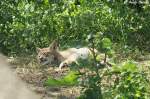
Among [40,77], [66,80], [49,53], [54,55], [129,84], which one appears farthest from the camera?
[54,55]

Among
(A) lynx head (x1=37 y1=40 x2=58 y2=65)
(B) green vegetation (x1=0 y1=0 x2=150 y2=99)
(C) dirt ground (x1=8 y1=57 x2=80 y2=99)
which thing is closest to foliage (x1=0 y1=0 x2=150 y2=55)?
(B) green vegetation (x1=0 y1=0 x2=150 y2=99)

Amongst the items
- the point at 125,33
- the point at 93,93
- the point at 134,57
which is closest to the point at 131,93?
the point at 93,93

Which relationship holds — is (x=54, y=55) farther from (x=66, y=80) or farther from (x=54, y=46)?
(x=66, y=80)

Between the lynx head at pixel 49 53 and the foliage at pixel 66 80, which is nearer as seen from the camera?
the foliage at pixel 66 80

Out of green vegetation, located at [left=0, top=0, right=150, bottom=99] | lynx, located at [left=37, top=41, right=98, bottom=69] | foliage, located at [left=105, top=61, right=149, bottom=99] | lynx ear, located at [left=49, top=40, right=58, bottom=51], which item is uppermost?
foliage, located at [left=105, top=61, right=149, bottom=99]

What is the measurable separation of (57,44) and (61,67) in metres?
1.07

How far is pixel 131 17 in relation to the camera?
8414 millimetres

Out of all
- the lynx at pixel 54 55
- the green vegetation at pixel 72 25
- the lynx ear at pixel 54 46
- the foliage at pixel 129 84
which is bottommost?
the lynx at pixel 54 55

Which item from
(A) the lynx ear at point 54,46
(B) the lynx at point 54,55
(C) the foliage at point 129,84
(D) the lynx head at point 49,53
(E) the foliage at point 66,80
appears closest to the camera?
(E) the foliage at point 66,80

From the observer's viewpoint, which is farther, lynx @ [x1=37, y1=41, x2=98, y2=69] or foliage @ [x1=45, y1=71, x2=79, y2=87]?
lynx @ [x1=37, y1=41, x2=98, y2=69]

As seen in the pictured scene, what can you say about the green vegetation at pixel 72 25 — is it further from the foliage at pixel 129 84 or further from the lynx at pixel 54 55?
the foliage at pixel 129 84

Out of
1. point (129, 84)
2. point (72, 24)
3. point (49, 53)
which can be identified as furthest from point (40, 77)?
point (129, 84)

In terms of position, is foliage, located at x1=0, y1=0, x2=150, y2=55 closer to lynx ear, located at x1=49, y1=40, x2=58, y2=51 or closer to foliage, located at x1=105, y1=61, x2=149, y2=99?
lynx ear, located at x1=49, y1=40, x2=58, y2=51

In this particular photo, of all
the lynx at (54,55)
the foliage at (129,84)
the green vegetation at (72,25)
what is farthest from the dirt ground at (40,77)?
the foliage at (129,84)
